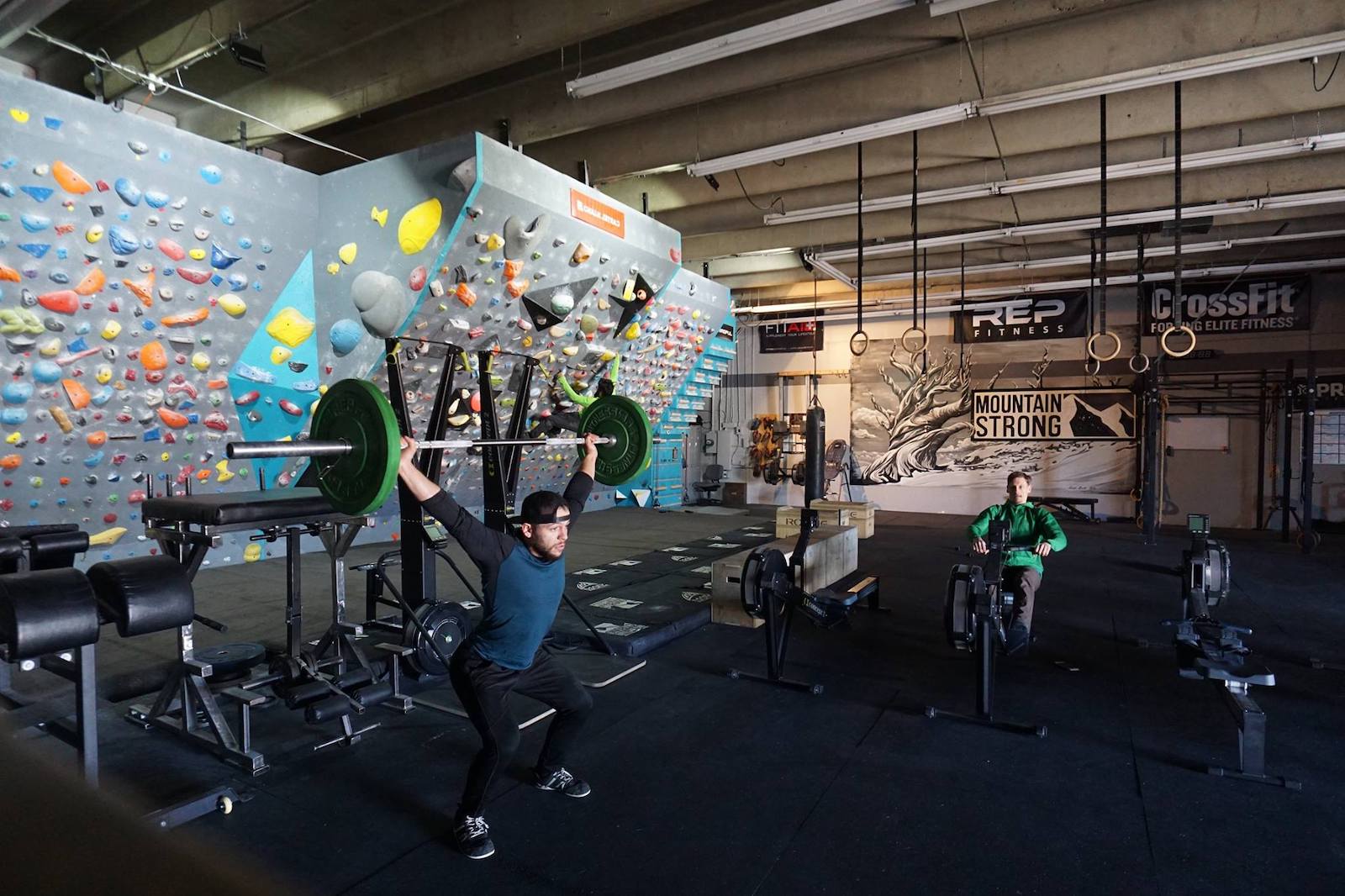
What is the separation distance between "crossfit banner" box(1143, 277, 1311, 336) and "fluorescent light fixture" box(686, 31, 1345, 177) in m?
5.36

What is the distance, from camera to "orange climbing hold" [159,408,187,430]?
4469 mm

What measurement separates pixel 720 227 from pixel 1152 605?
4.84m

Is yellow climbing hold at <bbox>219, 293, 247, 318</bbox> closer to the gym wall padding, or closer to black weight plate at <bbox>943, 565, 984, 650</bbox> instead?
the gym wall padding

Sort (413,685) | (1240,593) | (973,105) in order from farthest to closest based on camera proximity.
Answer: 1. (1240,593)
2. (973,105)
3. (413,685)

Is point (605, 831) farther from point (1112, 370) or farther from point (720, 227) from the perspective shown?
point (1112, 370)

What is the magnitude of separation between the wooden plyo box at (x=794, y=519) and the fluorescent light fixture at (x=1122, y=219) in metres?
2.69

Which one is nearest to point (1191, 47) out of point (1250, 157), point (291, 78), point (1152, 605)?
point (1250, 157)

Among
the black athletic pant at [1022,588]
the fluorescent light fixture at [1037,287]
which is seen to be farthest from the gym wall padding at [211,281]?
the fluorescent light fixture at [1037,287]

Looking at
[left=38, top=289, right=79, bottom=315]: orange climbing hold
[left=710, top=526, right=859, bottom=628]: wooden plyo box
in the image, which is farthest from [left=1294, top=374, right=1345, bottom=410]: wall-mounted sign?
[left=38, top=289, right=79, bottom=315]: orange climbing hold

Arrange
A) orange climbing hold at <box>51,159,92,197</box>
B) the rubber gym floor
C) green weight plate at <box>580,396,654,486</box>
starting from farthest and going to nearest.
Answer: orange climbing hold at <box>51,159,92,197</box>, green weight plate at <box>580,396,654,486</box>, the rubber gym floor

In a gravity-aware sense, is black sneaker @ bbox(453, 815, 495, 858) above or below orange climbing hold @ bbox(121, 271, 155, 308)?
below

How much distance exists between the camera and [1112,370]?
29.9ft

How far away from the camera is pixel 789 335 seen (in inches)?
444

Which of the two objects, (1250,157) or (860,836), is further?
(1250,157)
